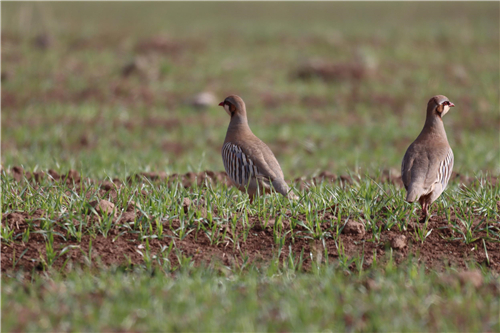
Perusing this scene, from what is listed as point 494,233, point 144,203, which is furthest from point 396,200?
point 144,203

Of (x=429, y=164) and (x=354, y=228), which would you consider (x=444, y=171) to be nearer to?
(x=429, y=164)

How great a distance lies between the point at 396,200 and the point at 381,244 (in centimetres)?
49

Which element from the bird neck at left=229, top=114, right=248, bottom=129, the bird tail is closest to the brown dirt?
the bird tail

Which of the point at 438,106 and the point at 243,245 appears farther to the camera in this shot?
the point at 438,106

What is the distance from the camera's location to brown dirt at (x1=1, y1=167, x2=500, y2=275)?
13.8ft

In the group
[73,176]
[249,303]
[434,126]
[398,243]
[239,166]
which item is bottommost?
[73,176]

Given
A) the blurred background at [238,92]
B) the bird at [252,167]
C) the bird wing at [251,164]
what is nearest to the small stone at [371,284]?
the bird at [252,167]

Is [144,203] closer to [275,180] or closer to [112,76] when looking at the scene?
[275,180]

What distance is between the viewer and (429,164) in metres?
5.00

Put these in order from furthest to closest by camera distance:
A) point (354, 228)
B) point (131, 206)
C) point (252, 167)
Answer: point (252, 167)
point (131, 206)
point (354, 228)

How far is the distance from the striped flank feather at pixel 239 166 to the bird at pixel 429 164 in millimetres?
1324

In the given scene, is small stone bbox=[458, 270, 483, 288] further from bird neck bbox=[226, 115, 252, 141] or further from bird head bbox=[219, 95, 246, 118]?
bird head bbox=[219, 95, 246, 118]

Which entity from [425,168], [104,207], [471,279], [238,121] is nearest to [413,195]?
[425,168]

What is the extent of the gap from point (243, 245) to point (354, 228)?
84 centimetres
